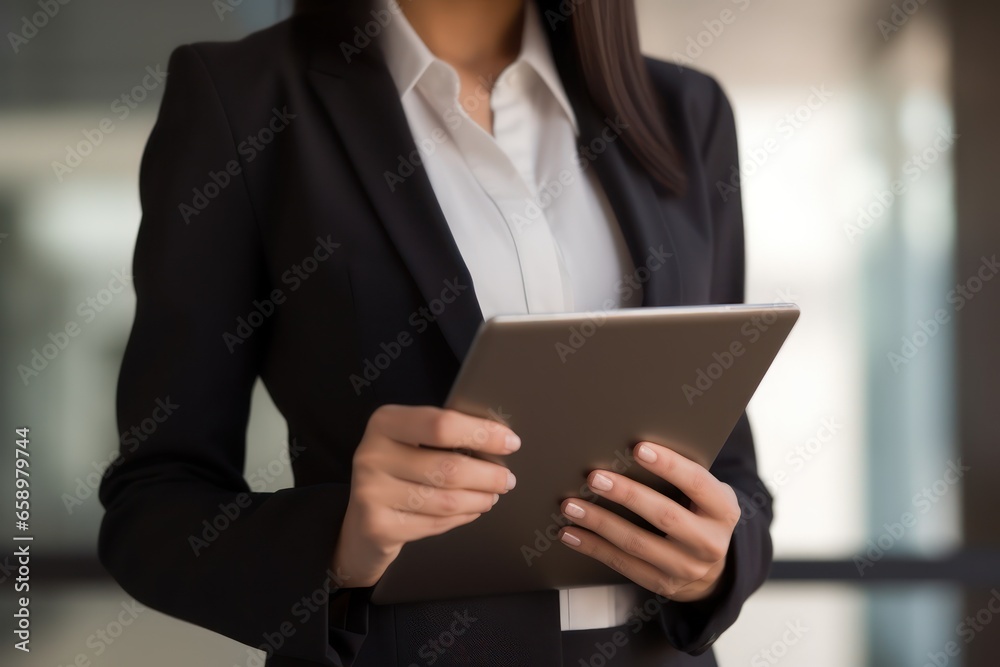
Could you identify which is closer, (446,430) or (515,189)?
(446,430)

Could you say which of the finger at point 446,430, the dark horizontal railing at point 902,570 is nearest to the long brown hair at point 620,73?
the finger at point 446,430

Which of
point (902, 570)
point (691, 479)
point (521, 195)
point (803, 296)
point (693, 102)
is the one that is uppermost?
point (693, 102)

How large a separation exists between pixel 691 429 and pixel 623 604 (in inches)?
10.7

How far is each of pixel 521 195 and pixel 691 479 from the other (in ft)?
1.27

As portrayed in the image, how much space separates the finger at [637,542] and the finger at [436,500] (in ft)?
0.34

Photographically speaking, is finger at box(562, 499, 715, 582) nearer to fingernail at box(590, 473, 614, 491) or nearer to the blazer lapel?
fingernail at box(590, 473, 614, 491)

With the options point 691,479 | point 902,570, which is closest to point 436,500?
point 691,479

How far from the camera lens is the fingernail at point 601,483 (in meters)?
0.72

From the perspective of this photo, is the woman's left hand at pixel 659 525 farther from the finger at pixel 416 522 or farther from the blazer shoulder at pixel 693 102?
the blazer shoulder at pixel 693 102

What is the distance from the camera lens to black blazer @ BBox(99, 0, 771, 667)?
2.71 feet

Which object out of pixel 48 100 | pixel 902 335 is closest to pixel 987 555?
pixel 902 335

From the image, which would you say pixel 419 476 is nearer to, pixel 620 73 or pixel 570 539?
pixel 570 539

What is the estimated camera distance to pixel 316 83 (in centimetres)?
95

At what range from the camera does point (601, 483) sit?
722mm
